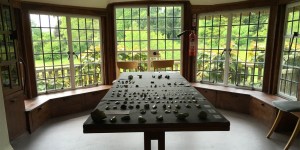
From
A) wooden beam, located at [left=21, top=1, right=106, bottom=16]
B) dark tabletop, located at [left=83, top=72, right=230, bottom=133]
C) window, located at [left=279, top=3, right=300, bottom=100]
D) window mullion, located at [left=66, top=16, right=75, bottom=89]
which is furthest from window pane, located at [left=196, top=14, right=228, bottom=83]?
window mullion, located at [left=66, top=16, right=75, bottom=89]

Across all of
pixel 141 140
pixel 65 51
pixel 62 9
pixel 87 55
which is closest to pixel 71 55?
pixel 65 51

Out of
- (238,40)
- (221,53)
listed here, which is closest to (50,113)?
(221,53)

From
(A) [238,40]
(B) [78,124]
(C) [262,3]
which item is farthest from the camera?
(A) [238,40]

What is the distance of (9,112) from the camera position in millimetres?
2643

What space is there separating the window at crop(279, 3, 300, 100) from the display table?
2.02 meters

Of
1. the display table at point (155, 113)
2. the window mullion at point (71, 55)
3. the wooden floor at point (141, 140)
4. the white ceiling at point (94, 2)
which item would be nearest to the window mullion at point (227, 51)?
the white ceiling at point (94, 2)

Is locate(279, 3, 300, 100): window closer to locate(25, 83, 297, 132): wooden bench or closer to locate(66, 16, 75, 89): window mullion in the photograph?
locate(25, 83, 297, 132): wooden bench

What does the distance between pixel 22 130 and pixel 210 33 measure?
13.3ft

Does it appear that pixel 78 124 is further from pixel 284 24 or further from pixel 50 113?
pixel 284 24

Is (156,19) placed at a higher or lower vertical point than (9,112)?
higher

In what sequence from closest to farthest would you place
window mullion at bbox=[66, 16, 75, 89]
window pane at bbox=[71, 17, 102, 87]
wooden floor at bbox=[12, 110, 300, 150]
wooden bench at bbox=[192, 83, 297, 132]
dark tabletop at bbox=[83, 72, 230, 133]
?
1. dark tabletop at bbox=[83, 72, 230, 133]
2. wooden floor at bbox=[12, 110, 300, 150]
3. wooden bench at bbox=[192, 83, 297, 132]
4. window mullion at bbox=[66, 16, 75, 89]
5. window pane at bbox=[71, 17, 102, 87]

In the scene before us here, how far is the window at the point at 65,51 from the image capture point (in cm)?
386

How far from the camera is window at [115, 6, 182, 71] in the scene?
4641 mm

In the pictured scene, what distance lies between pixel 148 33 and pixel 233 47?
1.93 metres
